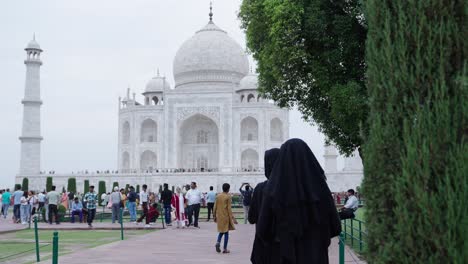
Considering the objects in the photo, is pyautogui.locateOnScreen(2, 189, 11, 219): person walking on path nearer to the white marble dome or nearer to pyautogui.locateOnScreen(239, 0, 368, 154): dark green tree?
pyautogui.locateOnScreen(239, 0, 368, 154): dark green tree

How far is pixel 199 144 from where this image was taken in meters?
45.4

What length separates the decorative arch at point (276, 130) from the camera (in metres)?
43.9

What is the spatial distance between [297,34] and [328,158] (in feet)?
106

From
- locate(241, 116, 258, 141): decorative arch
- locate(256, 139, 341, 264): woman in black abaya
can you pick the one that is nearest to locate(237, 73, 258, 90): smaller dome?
locate(241, 116, 258, 141): decorative arch

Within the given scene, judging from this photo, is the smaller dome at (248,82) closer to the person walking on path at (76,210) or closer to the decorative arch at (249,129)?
the decorative arch at (249,129)

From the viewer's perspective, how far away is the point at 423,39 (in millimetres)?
2582

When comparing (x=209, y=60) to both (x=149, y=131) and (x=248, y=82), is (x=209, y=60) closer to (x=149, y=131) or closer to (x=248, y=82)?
(x=248, y=82)

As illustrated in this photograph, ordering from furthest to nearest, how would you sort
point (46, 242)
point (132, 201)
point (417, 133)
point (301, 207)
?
point (132, 201) < point (46, 242) < point (301, 207) < point (417, 133)

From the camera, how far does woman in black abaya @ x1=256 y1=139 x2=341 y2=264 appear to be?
3.48 metres

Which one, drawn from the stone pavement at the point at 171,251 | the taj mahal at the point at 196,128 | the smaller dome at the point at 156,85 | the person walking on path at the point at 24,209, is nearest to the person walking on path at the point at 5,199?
the person walking on path at the point at 24,209

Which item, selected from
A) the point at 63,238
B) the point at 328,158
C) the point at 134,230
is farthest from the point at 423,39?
the point at 328,158

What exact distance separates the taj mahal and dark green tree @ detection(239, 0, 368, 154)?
24728 mm

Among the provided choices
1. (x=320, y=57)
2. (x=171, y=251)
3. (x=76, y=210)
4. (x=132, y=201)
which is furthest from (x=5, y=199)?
(x=320, y=57)

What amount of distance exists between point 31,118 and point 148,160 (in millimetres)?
9740
